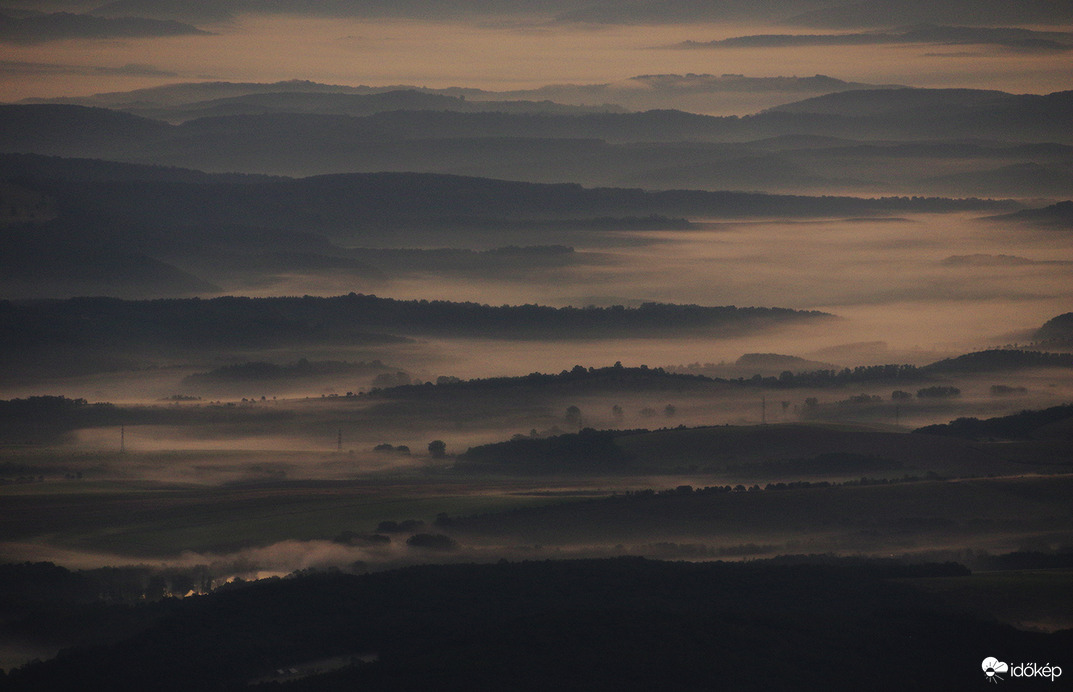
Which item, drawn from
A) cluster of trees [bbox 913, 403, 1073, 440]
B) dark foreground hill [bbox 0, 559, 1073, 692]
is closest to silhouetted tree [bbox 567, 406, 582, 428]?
cluster of trees [bbox 913, 403, 1073, 440]

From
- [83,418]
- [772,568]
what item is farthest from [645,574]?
[83,418]

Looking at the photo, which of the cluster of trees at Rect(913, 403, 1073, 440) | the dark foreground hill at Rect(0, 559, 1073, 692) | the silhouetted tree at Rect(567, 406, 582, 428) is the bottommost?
the dark foreground hill at Rect(0, 559, 1073, 692)

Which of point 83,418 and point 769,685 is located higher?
point 83,418

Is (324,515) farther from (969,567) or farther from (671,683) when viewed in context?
(671,683)

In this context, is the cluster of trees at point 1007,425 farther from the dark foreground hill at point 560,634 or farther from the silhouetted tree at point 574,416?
the dark foreground hill at point 560,634

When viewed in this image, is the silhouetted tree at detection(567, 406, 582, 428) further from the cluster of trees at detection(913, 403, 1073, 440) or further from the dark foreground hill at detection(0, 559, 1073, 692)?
the dark foreground hill at detection(0, 559, 1073, 692)

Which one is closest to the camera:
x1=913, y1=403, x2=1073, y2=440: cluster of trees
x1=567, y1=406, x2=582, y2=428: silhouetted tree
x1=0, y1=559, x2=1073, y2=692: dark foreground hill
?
x1=0, y1=559, x2=1073, y2=692: dark foreground hill

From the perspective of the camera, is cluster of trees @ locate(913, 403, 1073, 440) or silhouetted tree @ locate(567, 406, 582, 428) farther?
silhouetted tree @ locate(567, 406, 582, 428)

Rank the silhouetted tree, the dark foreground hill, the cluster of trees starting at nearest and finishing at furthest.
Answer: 1. the dark foreground hill
2. the cluster of trees
3. the silhouetted tree

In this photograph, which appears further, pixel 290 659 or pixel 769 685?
pixel 290 659
